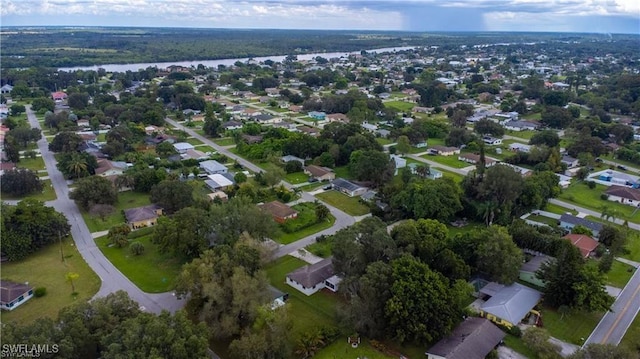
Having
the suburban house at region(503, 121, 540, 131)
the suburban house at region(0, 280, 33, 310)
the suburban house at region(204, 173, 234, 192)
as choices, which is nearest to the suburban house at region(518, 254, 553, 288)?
the suburban house at region(204, 173, 234, 192)

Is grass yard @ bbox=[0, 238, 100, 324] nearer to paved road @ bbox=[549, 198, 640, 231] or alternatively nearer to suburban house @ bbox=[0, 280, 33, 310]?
suburban house @ bbox=[0, 280, 33, 310]

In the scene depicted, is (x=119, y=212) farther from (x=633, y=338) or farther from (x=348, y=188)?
(x=633, y=338)

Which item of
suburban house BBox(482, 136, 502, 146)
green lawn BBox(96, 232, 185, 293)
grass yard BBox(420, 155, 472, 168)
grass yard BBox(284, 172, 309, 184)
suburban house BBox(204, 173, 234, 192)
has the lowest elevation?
green lawn BBox(96, 232, 185, 293)

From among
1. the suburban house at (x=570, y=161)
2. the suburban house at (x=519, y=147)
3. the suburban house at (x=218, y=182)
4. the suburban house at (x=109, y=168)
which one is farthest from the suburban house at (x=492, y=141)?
the suburban house at (x=109, y=168)

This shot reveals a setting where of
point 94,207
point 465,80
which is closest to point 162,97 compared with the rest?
point 94,207

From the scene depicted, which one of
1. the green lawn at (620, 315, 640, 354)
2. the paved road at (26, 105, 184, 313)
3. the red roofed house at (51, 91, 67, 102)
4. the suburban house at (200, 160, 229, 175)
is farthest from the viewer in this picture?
the red roofed house at (51, 91, 67, 102)

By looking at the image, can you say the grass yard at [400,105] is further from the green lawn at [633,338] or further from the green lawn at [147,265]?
the green lawn at [633,338]

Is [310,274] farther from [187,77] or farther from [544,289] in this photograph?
[187,77]
